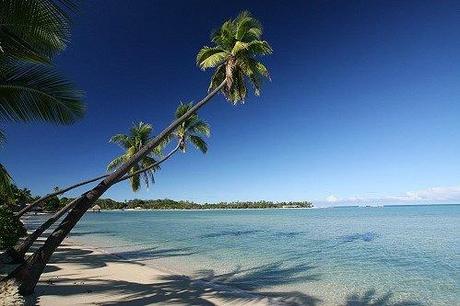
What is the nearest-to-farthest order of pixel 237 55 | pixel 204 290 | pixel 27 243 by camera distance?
1. pixel 27 243
2. pixel 204 290
3. pixel 237 55

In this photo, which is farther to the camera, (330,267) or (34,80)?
(330,267)

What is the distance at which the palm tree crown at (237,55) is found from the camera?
15.8 m

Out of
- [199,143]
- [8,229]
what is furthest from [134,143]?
[8,229]

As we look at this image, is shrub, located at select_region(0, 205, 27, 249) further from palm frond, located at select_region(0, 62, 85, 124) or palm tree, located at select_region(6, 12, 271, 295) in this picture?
palm frond, located at select_region(0, 62, 85, 124)

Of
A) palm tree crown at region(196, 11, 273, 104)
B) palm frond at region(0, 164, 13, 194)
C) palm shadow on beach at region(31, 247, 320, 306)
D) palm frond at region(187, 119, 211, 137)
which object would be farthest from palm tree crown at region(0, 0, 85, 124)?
palm frond at region(187, 119, 211, 137)

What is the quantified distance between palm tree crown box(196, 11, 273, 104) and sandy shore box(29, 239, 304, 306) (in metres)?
7.89

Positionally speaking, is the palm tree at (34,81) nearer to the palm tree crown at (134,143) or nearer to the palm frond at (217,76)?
the palm frond at (217,76)

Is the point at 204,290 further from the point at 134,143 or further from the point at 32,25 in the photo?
the point at 134,143

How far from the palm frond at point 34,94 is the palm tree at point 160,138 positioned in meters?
2.17

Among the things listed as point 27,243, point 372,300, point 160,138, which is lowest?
point 372,300

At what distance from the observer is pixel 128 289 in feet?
36.0

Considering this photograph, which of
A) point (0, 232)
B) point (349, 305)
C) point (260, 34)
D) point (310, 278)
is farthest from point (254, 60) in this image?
point (0, 232)

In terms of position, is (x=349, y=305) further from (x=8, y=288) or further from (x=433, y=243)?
(x=433, y=243)

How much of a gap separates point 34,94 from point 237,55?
9.60 meters
